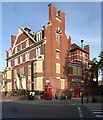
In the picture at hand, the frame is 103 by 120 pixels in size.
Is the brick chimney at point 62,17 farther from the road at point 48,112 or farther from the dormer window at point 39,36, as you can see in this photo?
the road at point 48,112

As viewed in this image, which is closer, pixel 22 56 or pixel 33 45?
pixel 33 45

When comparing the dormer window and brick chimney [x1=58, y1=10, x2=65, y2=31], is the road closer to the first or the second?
the dormer window

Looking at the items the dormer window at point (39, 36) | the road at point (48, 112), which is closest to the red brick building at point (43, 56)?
the dormer window at point (39, 36)

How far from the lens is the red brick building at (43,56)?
50.0m

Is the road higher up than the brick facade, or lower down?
lower down

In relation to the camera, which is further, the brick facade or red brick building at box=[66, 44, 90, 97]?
red brick building at box=[66, 44, 90, 97]

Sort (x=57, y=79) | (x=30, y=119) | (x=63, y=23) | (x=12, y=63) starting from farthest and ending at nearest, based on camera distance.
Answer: (x=12, y=63), (x=63, y=23), (x=57, y=79), (x=30, y=119)

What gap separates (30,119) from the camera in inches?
622

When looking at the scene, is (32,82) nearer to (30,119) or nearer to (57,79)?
(57,79)

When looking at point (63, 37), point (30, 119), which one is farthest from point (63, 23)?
point (30, 119)

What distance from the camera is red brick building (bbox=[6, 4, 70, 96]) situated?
50.0m

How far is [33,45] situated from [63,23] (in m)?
8.03

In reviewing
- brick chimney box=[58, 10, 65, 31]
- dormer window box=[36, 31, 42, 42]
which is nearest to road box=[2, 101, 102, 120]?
dormer window box=[36, 31, 42, 42]

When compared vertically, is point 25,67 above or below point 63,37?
below
